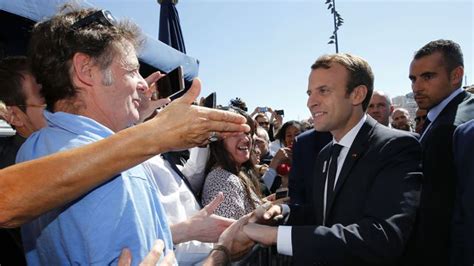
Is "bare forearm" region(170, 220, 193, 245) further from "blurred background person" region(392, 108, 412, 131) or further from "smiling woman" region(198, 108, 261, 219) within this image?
"blurred background person" region(392, 108, 412, 131)

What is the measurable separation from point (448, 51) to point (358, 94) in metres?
1.37

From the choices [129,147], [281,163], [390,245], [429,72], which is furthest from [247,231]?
[281,163]

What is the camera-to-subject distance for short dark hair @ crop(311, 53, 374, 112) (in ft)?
8.25

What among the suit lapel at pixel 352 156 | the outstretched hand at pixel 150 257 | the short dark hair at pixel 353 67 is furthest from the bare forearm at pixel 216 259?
the short dark hair at pixel 353 67

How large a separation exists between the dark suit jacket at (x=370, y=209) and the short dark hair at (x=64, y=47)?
1.33m

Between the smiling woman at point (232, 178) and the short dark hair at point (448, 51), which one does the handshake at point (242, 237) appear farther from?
the short dark hair at point (448, 51)

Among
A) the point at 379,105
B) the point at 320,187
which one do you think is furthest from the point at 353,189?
the point at 379,105

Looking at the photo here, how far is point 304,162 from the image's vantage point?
12.3ft

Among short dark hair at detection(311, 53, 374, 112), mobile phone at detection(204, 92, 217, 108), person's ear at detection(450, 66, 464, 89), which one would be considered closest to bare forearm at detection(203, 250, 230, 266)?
mobile phone at detection(204, 92, 217, 108)

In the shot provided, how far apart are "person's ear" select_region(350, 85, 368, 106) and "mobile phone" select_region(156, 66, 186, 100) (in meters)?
1.17

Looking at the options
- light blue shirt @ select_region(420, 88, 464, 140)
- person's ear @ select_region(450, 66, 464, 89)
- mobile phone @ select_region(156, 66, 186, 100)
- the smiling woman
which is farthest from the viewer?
person's ear @ select_region(450, 66, 464, 89)

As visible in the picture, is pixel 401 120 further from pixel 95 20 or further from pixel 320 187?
pixel 95 20

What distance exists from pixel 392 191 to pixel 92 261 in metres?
1.52

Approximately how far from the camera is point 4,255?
177 cm
